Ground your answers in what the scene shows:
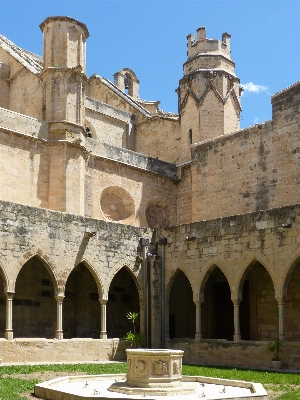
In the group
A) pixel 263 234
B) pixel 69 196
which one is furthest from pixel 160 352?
pixel 69 196

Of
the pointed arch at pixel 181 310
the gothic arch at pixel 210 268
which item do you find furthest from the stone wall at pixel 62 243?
the pointed arch at pixel 181 310

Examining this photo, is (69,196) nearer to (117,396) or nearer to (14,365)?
(14,365)

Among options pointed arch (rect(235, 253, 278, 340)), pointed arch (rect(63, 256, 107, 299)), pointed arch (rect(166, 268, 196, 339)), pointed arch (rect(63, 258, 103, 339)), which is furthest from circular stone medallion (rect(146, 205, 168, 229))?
pointed arch (rect(63, 256, 107, 299))

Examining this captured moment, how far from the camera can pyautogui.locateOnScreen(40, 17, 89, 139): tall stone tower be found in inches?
827

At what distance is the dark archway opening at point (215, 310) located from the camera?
1988cm

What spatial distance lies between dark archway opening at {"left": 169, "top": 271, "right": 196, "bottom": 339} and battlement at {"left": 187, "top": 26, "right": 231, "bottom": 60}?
1032 cm

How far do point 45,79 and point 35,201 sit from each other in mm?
4194

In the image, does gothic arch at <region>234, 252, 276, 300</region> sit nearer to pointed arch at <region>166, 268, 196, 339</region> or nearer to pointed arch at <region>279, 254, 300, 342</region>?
pointed arch at <region>279, 254, 300, 342</region>

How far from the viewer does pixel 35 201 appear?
20.4m

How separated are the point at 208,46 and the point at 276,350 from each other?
15022 mm

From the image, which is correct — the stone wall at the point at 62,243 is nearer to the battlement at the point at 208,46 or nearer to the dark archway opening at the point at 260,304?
the dark archway opening at the point at 260,304

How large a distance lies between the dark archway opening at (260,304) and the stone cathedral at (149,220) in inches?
1.5

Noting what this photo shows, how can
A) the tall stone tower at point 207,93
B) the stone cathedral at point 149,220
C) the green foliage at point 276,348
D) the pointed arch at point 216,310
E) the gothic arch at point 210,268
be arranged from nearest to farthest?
the green foliage at point 276,348 < the stone cathedral at point 149,220 < the gothic arch at point 210,268 < the pointed arch at point 216,310 < the tall stone tower at point 207,93

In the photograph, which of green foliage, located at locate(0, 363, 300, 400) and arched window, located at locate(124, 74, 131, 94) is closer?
green foliage, located at locate(0, 363, 300, 400)
